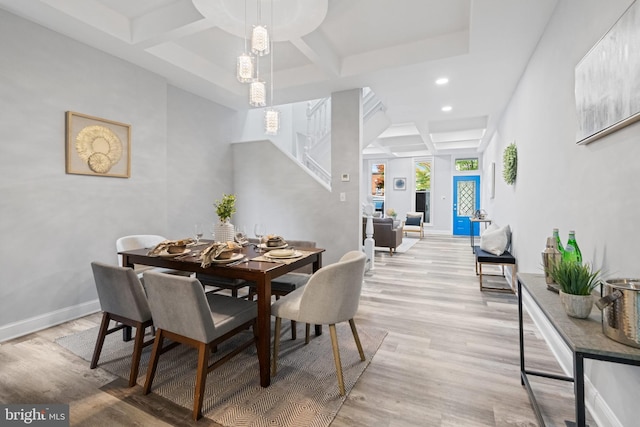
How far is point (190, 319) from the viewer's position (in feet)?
5.40

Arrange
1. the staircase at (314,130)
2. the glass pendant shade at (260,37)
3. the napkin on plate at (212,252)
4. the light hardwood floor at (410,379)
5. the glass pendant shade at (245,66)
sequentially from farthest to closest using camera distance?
the staircase at (314,130) < the glass pendant shade at (245,66) < the glass pendant shade at (260,37) < the napkin on plate at (212,252) < the light hardwood floor at (410,379)

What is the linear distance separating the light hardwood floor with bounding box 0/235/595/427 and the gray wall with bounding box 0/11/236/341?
39 cm

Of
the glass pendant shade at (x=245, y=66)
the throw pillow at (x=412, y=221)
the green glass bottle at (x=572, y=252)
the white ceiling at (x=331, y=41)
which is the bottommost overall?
the throw pillow at (x=412, y=221)

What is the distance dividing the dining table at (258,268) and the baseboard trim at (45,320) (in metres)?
1.20

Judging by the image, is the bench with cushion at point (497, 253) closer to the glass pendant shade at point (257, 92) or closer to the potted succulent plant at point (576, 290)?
the potted succulent plant at point (576, 290)

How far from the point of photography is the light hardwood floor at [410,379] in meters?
1.65

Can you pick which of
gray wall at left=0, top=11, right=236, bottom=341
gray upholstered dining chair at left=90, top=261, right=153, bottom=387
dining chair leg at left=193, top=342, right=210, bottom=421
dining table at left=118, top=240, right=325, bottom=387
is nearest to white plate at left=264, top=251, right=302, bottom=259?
dining table at left=118, top=240, right=325, bottom=387

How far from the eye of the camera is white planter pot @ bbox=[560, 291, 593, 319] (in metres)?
1.22

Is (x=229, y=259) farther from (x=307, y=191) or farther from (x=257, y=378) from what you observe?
(x=307, y=191)

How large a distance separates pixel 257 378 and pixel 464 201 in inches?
386

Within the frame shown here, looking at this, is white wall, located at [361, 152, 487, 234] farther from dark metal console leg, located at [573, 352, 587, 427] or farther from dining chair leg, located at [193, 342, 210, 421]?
dining chair leg, located at [193, 342, 210, 421]

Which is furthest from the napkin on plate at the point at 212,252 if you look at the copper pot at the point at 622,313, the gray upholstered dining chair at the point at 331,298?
the copper pot at the point at 622,313

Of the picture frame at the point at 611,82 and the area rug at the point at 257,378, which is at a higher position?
the picture frame at the point at 611,82

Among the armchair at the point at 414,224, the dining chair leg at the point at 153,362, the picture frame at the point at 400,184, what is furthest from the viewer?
the picture frame at the point at 400,184
